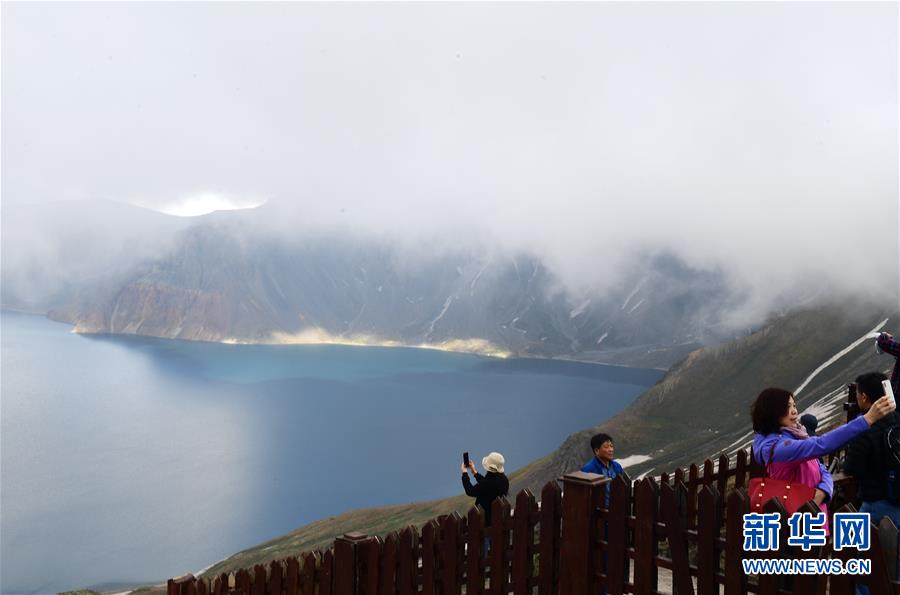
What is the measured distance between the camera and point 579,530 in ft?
17.6

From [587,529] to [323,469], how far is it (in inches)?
2918

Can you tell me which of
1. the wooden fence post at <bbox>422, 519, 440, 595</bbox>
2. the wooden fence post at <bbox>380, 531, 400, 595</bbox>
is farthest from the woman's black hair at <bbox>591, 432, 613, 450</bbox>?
the wooden fence post at <bbox>380, 531, 400, 595</bbox>

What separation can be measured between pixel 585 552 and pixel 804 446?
1.87 m

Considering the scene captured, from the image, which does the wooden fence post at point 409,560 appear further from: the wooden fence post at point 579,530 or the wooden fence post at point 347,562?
the wooden fence post at point 579,530

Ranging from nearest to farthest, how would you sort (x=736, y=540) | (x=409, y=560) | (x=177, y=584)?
(x=736, y=540) < (x=409, y=560) < (x=177, y=584)

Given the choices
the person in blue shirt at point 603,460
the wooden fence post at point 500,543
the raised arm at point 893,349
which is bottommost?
the wooden fence post at point 500,543

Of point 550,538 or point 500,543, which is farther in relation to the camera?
point 500,543

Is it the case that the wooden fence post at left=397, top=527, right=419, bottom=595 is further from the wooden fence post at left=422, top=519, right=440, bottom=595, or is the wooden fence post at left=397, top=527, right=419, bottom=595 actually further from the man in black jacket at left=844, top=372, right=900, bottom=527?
the man in black jacket at left=844, top=372, right=900, bottom=527

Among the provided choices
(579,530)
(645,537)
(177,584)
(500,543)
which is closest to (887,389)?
(645,537)

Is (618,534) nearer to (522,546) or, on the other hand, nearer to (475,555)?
(522,546)

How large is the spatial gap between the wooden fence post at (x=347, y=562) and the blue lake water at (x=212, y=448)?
47.6 metres

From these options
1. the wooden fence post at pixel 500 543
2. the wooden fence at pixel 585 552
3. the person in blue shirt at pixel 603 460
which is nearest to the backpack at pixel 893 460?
the wooden fence at pixel 585 552

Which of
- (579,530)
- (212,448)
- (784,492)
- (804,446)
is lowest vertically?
(579,530)

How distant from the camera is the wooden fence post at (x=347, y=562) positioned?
6906mm
